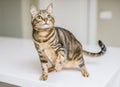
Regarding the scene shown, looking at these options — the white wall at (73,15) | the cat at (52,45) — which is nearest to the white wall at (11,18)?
the white wall at (73,15)

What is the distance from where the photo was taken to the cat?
1.93 feet

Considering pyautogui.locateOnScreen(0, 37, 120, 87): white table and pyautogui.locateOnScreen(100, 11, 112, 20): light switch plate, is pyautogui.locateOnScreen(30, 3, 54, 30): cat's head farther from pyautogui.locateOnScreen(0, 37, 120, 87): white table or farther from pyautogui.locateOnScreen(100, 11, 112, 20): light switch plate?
pyautogui.locateOnScreen(100, 11, 112, 20): light switch plate

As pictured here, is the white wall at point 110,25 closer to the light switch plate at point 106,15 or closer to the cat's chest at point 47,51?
the light switch plate at point 106,15

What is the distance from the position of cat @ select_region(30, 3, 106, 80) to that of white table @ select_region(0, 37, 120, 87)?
0.9 inches

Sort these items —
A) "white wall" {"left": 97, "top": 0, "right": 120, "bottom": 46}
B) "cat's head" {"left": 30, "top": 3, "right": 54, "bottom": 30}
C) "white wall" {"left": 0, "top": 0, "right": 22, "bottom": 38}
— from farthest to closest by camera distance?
1. "white wall" {"left": 0, "top": 0, "right": 22, "bottom": 38}
2. "white wall" {"left": 97, "top": 0, "right": 120, "bottom": 46}
3. "cat's head" {"left": 30, "top": 3, "right": 54, "bottom": 30}

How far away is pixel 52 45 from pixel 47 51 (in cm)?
2

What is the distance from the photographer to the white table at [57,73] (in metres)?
0.60

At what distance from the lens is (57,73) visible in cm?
67

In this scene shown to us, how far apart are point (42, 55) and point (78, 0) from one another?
1.92 feet

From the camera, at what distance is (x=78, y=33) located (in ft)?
3.86

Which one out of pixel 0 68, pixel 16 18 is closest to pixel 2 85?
pixel 0 68

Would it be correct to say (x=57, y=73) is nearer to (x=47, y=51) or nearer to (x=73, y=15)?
(x=47, y=51)

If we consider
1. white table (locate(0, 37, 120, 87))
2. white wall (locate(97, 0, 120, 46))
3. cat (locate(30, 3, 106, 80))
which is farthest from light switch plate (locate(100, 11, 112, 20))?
cat (locate(30, 3, 106, 80))

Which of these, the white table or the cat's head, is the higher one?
the cat's head
